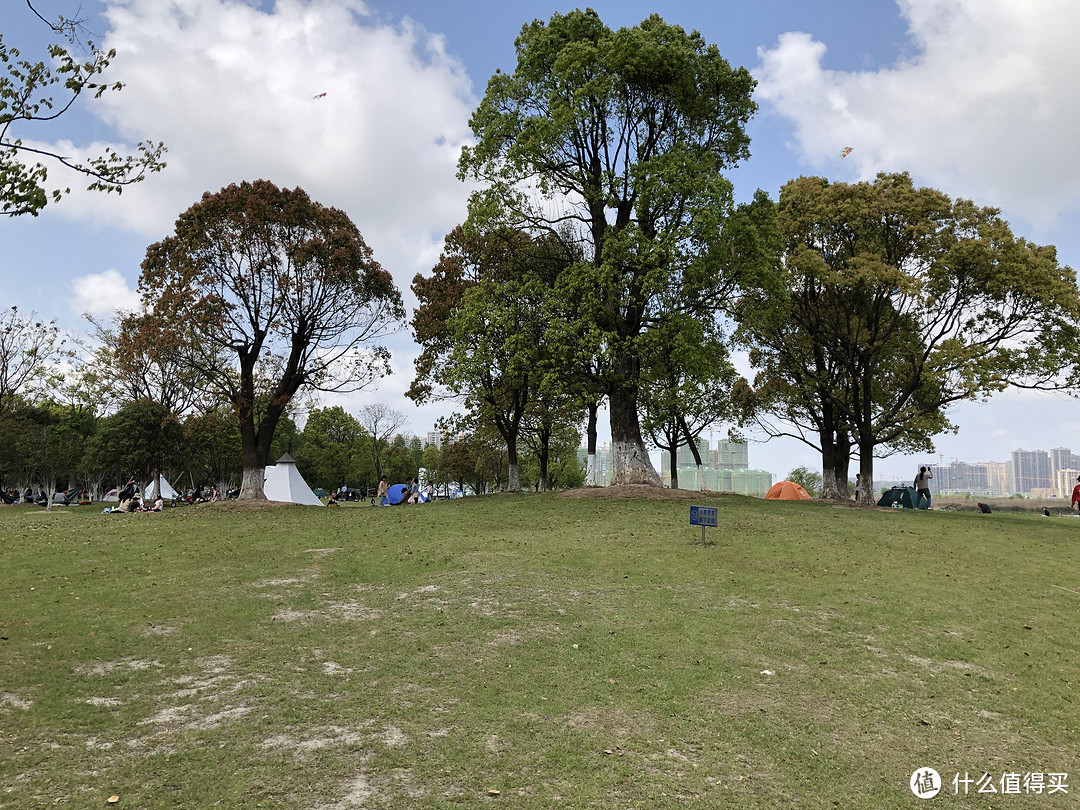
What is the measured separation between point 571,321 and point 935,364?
12.6 m

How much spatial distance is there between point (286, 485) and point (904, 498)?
3121 centimetres

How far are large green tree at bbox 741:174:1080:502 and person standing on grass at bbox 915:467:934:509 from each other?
70.5 inches

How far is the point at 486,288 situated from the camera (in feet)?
82.8

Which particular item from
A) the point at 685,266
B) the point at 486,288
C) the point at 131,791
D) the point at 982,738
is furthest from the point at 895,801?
the point at 486,288

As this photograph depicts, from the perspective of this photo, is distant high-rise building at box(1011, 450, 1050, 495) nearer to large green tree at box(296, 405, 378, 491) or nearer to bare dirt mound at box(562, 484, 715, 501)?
large green tree at box(296, 405, 378, 491)

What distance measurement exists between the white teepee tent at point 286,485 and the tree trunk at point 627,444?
833 inches

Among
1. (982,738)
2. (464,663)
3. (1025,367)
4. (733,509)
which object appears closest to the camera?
(982,738)

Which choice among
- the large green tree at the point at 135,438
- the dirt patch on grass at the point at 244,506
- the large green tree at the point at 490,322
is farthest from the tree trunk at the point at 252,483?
the large green tree at the point at 135,438

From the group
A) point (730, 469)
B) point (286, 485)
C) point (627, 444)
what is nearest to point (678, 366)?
point (627, 444)

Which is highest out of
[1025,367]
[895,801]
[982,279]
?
[982,279]

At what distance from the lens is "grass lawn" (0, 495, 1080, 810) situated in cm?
462

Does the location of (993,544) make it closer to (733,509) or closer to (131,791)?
(733,509)

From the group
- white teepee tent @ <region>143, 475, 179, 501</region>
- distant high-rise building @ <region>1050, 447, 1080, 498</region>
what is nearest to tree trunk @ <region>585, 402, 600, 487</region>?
white teepee tent @ <region>143, 475, 179, 501</region>

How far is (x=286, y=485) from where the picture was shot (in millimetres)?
37281
